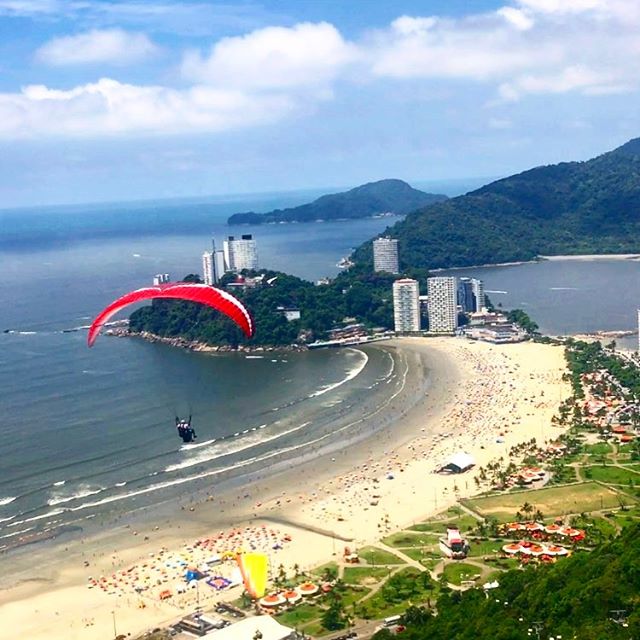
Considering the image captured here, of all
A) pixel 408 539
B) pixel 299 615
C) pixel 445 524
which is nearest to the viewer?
pixel 299 615

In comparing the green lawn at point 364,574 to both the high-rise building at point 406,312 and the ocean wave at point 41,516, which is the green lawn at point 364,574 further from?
the high-rise building at point 406,312

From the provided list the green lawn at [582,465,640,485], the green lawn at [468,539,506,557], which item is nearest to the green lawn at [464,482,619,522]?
the green lawn at [582,465,640,485]

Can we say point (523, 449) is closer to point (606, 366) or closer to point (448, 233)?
point (606, 366)

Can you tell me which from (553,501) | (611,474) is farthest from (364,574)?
(611,474)

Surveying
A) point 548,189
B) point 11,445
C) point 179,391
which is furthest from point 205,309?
point 548,189

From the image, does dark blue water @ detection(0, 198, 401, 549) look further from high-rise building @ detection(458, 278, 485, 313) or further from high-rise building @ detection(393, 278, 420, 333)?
high-rise building @ detection(458, 278, 485, 313)

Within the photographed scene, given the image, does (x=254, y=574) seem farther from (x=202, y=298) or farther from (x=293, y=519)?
(x=202, y=298)

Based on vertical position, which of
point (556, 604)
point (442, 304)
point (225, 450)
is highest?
point (442, 304)

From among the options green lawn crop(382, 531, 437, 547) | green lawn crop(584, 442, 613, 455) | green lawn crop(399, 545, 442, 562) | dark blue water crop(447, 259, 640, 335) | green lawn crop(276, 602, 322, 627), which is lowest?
green lawn crop(276, 602, 322, 627)
